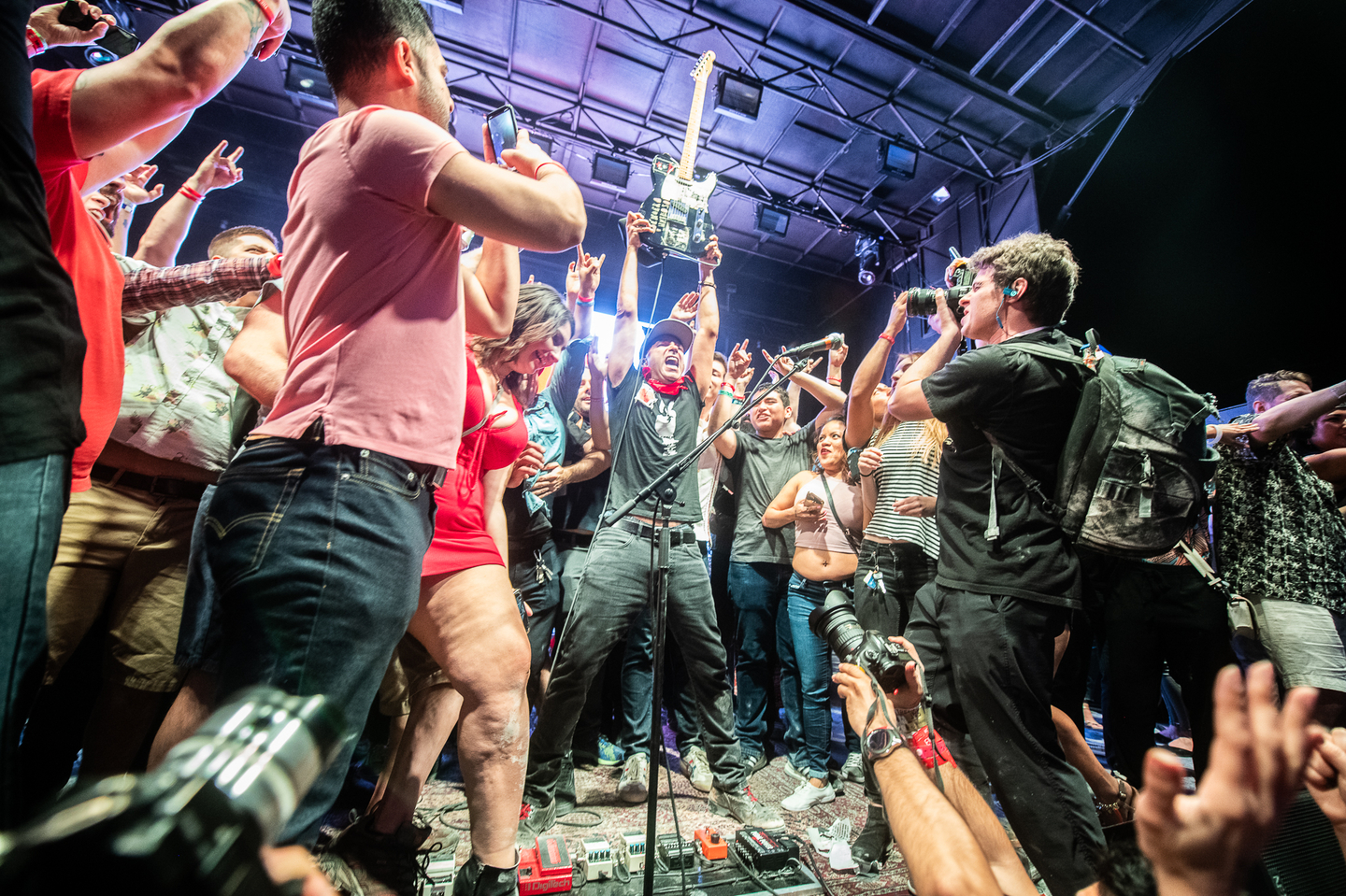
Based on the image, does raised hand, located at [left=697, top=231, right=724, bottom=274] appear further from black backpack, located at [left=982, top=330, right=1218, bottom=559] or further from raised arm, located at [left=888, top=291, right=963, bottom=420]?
black backpack, located at [left=982, top=330, right=1218, bottom=559]

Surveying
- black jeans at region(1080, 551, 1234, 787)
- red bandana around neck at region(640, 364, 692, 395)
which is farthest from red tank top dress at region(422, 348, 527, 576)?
black jeans at region(1080, 551, 1234, 787)

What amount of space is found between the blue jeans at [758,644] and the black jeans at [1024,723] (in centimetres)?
199

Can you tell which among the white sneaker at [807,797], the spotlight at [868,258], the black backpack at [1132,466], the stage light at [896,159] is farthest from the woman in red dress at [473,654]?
the spotlight at [868,258]

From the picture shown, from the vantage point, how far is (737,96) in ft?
23.1

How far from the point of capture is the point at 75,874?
0.26 meters

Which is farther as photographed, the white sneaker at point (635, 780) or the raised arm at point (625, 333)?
the raised arm at point (625, 333)

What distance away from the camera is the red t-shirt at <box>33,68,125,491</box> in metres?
0.97

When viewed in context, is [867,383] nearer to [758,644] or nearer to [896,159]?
[758,644]

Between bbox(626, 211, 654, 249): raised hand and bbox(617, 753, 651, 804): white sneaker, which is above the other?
bbox(626, 211, 654, 249): raised hand

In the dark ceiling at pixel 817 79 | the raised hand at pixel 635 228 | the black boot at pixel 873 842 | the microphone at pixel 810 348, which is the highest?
the dark ceiling at pixel 817 79

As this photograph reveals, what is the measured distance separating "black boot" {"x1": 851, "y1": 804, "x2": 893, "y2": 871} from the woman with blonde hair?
18.5 inches

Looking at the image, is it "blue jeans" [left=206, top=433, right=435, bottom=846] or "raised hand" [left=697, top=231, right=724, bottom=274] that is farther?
"raised hand" [left=697, top=231, right=724, bottom=274]

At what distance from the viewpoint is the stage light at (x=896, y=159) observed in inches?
306

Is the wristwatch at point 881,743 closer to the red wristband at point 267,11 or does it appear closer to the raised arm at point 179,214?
the red wristband at point 267,11
